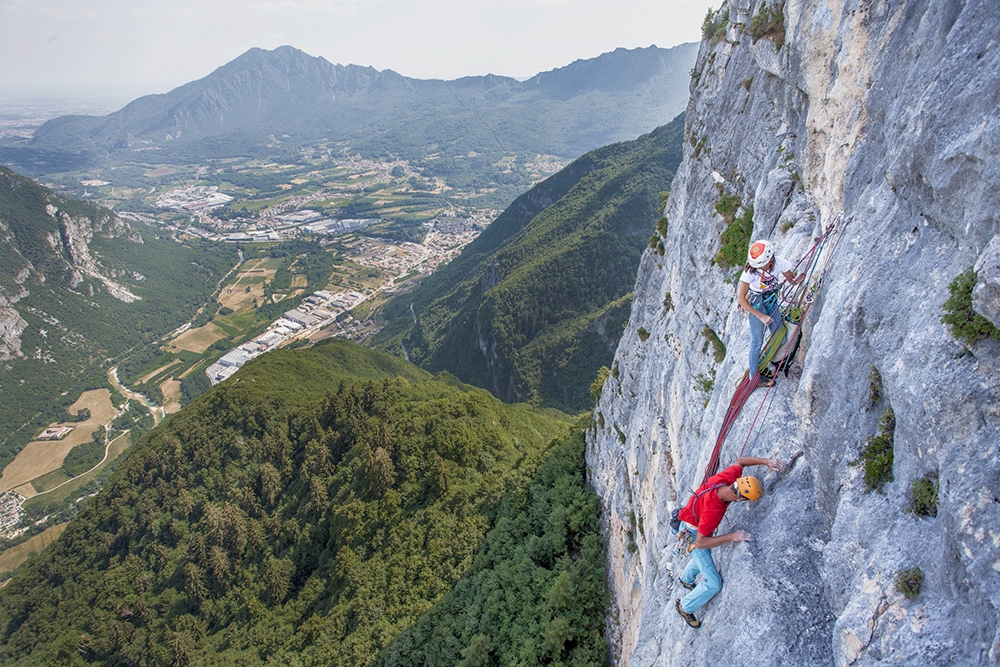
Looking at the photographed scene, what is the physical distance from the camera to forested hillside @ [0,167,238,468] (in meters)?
132

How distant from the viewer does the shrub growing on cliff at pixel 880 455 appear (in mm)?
6316

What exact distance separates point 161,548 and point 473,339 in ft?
252

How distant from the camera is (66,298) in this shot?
6250 inches

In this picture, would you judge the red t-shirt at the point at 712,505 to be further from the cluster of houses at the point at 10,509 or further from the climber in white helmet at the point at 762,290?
the cluster of houses at the point at 10,509

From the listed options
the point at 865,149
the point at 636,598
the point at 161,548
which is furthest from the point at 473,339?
the point at 865,149

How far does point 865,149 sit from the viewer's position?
934 centimetres

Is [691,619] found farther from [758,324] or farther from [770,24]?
[770,24]

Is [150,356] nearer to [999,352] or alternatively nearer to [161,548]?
[161,548]

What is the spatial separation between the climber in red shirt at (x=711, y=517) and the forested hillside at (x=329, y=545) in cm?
1368

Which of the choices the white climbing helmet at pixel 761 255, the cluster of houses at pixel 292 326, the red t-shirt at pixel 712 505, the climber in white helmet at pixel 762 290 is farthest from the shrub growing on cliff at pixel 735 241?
the cluster of houses at pixel 292 326

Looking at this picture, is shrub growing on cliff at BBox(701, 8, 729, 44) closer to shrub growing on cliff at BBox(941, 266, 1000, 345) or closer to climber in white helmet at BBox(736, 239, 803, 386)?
climber in white helmet at BBox(736, 239, 803, 386)

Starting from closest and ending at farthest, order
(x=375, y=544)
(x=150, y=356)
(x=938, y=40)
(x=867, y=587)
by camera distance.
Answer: (x=867, y=587), (x=938, y=40), (x=375, y=544), (x=150, y=356)

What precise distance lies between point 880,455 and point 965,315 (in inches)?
83.8

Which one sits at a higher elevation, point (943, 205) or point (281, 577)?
point (943, 205)
